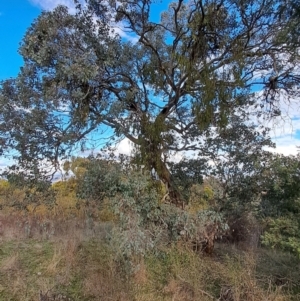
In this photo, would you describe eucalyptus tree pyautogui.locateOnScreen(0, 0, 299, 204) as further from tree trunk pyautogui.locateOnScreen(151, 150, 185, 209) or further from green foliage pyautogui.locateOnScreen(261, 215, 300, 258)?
green foliage pyautogui.locateOnScreen(261, 215, 300, 258)

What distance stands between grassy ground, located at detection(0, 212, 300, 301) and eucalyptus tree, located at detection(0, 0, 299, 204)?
Answer: 1.67 metres

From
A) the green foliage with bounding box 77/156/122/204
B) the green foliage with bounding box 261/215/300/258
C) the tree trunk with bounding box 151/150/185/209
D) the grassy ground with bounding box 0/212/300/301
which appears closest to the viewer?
the green foliage with bounding box 261/215/300/258

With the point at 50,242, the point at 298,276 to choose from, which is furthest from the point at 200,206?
Answer: the point at 50,242

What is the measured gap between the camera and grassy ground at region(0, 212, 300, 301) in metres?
4.31

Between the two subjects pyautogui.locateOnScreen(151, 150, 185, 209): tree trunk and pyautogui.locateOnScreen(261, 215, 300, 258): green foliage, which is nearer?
pyautogui.locateOnScreen(261, 215, 300, 258): green foliage

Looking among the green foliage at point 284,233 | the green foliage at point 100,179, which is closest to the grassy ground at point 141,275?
the green foliage at point 284,233

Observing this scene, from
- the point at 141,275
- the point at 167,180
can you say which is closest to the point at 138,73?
the point at 167,180

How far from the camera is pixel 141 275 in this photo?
4934mm

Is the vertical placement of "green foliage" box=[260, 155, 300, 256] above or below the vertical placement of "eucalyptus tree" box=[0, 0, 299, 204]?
below

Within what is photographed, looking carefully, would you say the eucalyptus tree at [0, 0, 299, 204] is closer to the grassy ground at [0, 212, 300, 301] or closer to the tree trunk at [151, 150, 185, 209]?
the tree trunk at [151, 150, 185, 209]

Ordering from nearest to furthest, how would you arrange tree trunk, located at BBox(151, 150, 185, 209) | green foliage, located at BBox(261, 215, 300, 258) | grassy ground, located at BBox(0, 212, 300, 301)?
green foliage, located at BBox(261, 215, 300, 258), grassy ground, located at BBox(0, 212, 300, 301), tree trunk, located at BBox(151, 150, 185, 209)

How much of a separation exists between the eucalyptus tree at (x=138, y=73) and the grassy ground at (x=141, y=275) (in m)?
1.67

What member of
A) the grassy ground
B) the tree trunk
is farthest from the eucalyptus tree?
the grassy ground

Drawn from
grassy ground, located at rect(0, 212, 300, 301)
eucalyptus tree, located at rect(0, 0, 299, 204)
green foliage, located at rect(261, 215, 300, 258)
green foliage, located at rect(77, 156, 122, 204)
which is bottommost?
grassy ground, located at rect(0, 212, 300, 301)
